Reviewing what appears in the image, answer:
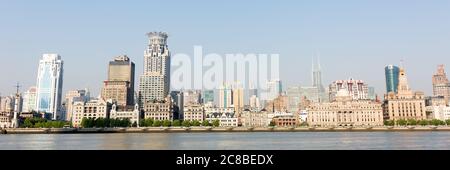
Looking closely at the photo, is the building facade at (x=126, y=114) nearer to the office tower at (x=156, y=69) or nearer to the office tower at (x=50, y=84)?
the office tower at (x=50, y=84)

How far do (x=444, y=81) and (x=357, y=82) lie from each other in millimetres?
13783

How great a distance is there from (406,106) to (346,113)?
7.52 meters

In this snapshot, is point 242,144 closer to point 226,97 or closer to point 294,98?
point 226,97

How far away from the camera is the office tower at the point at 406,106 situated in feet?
143

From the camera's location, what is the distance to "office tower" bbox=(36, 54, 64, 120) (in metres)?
35.0

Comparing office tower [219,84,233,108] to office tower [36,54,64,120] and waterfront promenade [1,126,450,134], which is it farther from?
office tower [36,54,64,120]

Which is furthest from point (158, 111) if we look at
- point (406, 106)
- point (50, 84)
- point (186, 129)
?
point (406, 106)

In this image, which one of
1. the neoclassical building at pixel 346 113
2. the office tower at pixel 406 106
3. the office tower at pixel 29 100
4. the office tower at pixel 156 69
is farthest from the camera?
the office tower at pixel 156 69

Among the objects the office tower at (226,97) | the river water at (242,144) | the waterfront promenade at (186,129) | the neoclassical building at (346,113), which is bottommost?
the waterfront promenade at (186,129)

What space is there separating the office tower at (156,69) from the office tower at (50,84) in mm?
12517

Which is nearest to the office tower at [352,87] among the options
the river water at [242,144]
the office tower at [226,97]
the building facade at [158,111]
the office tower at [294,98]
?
the office tower at [294,98]

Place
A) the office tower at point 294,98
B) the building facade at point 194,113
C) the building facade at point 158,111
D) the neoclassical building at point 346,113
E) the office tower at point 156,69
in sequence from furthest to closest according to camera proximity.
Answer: the office tower at point 156,69 < the office tower at point 294,98 < the building facade at point 158,111 < the building facade at point 194,113 < the neoclassical building at point 346,113
